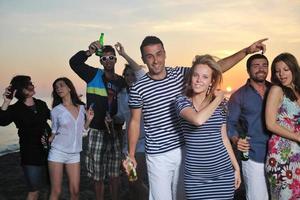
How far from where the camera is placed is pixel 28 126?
679 centimetres

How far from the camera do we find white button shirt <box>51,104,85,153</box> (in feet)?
22.6

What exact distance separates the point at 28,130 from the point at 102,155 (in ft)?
4.58

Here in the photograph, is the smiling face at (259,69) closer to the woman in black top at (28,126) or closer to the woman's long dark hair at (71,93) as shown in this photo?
the woman's long dark hair at (71,93)

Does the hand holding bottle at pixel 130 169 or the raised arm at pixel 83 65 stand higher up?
the raised arm at pixel 83 65

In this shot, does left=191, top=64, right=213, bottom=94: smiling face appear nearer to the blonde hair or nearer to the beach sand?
the blonde hair

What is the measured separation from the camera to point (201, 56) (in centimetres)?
436

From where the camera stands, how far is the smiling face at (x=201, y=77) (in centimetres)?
421

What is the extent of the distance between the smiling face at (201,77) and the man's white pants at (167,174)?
1047mm

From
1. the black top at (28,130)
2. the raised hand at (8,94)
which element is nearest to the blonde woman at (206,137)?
the black top at (28,130)

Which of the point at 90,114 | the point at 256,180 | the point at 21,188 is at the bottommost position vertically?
the point at 21,188

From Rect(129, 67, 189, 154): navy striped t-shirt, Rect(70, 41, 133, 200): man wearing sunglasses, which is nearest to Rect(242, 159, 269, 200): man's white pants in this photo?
Rect(129, 67, 189, 154): navy striped t-shirt

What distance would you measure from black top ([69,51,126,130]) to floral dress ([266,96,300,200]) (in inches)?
123

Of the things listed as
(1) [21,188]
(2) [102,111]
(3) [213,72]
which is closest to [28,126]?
(2) [102,111]

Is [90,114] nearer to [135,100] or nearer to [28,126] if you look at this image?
[28,126]
